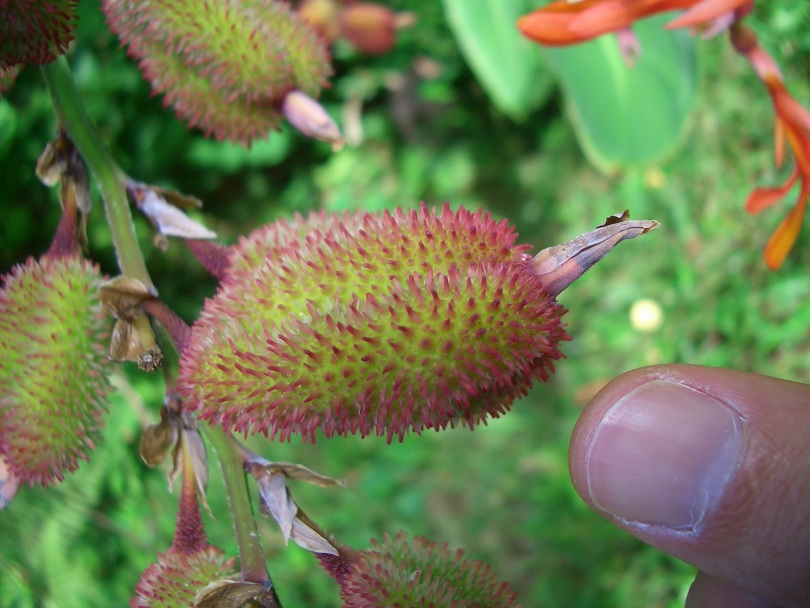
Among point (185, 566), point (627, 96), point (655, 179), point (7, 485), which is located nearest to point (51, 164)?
point (7, 485)

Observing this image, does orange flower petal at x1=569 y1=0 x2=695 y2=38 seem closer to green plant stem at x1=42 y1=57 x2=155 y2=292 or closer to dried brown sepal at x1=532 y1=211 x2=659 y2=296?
dried brown sepal at x1=532 y1=211 x2=659 y2=296

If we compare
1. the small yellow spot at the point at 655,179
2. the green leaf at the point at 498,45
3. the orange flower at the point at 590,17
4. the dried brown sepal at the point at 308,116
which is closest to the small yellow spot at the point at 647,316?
the small yellow spot at the point at 655,179

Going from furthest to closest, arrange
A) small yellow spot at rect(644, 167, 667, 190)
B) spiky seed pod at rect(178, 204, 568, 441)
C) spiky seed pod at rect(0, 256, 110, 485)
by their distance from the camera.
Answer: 1. small yellow spot at rect(644, 167, 667, 190)
2. spiky seed pod at rect(0, 256, 110, 485)
3. spiky seed pod at rect(178, 204, 568, 441)

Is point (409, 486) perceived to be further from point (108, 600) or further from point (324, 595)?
point (108, 600)

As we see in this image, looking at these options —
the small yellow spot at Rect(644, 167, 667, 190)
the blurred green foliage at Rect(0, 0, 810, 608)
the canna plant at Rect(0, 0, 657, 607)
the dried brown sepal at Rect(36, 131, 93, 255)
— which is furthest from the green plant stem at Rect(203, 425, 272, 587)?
the small yellow spot at Rect(644, 167, 667, 190)

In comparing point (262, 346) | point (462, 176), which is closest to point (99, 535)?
point (262, 346)
